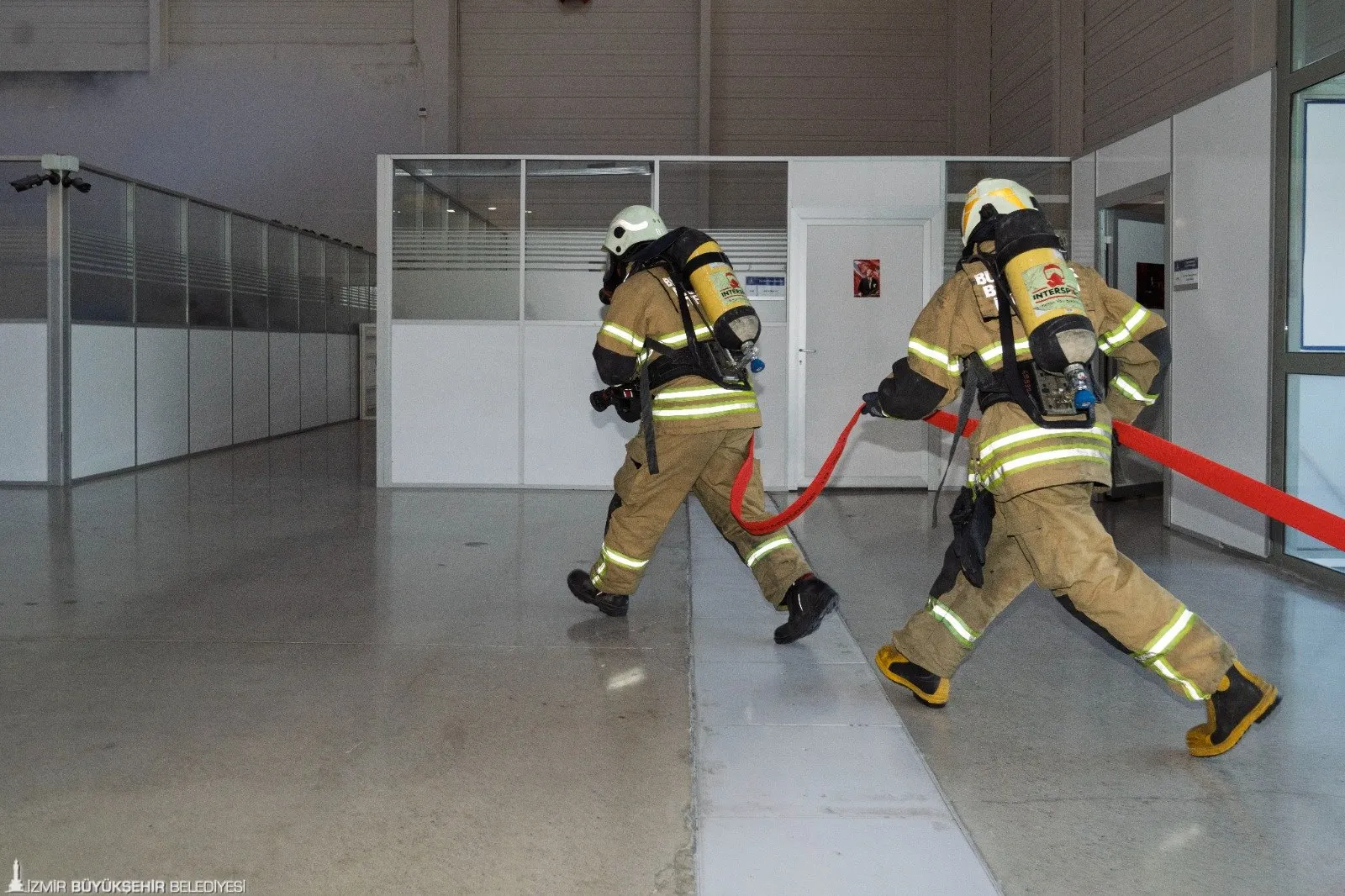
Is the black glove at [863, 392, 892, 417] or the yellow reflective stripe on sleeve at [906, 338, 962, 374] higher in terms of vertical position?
the yellow reflective stripe on sleeve at [906, 338, 962, 374]

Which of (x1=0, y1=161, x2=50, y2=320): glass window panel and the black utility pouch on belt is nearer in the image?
the black utility pouch on belt

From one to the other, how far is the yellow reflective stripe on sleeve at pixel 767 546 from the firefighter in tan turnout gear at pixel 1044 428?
43.8 inches

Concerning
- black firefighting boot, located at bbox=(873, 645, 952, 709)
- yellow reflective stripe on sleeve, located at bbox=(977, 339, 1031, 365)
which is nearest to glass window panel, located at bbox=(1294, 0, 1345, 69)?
yellow reflective stripe on sleeve, located at bbox=(977, 339, 1031, 365)

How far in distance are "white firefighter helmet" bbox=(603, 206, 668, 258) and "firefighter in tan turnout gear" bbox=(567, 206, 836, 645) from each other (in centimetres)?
13

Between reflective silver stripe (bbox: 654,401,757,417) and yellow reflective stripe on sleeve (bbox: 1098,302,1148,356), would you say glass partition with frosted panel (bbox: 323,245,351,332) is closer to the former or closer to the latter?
reflective silver stripe (bbox: 654,401,757,417)

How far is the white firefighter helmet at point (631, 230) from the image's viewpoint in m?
5.01

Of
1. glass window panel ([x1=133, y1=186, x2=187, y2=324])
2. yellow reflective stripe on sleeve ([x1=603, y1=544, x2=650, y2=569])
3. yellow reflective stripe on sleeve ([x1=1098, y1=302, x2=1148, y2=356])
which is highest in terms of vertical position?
glass window panel ([x1=133, y1=186, x2=187, y2=324])

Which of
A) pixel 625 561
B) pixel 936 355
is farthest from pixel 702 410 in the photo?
pixel 936 355

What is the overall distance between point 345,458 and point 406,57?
6.76 meters

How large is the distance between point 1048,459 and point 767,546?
162 cm

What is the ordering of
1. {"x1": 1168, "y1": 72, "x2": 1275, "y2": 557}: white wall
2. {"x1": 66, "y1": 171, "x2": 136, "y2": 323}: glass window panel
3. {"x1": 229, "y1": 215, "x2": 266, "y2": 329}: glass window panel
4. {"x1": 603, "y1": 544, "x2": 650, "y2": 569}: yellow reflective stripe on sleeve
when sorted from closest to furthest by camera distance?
1. {"x1": 603, "y1": 544, "x2": 650, "y2": 569}: yellow reflective stripe on sleeve
2. {"x1": 1168, "y1": 72, "x2": 1275, "y2": 557}: white wall
3. {"x1": 66, "y1": 171, "x2": 136, "y2": 323}: glass window panel
4. {"x1": 229, "y1": 215, "x2": 266, "y2": 329}: glass window panel

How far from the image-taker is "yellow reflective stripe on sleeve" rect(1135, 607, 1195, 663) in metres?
3.35

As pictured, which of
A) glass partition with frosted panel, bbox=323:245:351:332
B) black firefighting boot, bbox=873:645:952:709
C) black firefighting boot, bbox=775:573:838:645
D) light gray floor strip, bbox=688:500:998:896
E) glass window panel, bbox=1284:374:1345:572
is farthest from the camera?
glass partition with frosted panel, bbox=323:245:351:332

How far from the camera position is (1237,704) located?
11.1 feet
